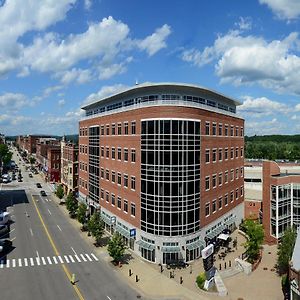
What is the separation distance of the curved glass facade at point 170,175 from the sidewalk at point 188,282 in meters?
4.71

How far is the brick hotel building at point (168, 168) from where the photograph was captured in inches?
1766

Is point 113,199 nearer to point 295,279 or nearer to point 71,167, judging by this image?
point 295,279

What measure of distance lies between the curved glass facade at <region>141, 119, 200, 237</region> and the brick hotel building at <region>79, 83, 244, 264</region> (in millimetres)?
125

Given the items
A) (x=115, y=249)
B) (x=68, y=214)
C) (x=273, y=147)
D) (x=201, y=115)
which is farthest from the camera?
(x=273, y=147)

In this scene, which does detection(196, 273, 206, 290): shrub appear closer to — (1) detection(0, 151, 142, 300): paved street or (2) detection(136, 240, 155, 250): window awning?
(1) detection(0, 151, 142, 300): paved street

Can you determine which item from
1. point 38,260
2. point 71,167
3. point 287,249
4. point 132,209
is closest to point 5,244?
point 38,260

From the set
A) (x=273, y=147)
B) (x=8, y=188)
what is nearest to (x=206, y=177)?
(x=8, y=188)

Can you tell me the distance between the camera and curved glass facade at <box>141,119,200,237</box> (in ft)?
146

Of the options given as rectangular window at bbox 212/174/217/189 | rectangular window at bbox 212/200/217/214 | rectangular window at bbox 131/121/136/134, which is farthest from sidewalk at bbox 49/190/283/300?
rectangular window at bbox 131/121/136/134

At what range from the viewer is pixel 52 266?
1727 inches

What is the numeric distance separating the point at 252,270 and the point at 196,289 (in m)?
9.68

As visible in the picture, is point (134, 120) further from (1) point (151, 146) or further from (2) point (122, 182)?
(2) point (122, 182)

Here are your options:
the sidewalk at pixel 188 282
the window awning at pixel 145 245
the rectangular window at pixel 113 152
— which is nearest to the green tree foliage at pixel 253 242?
the sidewalk at pixel 188 282

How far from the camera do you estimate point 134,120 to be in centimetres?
4975
